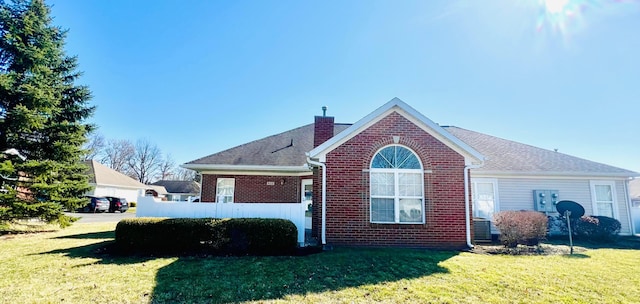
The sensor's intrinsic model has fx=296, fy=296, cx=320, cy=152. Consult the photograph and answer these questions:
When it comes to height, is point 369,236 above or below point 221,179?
below

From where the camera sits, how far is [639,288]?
18.7 ft

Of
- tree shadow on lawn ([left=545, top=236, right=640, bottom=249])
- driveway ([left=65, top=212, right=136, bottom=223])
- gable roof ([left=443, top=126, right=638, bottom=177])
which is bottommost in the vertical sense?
driveway ([left=65, top=212, right=136, bottom=223])

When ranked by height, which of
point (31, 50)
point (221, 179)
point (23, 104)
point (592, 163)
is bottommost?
point (221, 179)

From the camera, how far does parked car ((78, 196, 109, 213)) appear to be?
26.9 m

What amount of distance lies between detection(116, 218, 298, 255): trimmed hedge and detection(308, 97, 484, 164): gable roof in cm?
271

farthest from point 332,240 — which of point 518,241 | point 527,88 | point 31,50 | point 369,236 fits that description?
point 31,50

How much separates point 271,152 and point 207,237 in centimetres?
710

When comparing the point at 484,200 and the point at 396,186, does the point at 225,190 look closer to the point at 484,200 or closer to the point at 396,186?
the point at 396,186

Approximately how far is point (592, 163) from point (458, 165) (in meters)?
10.2

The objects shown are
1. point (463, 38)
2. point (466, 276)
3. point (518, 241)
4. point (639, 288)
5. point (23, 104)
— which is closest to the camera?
point (639, 288)

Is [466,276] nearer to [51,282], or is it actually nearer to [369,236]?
[369,236]

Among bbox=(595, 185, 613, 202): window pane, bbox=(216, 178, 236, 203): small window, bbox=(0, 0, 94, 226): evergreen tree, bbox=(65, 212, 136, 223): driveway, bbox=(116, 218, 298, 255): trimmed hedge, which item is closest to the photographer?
bbox=(116, 218, 298, 255): trimmed hedge

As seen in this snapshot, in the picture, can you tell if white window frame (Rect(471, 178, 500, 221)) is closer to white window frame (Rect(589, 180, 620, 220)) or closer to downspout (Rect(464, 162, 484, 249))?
downspout (Rect(464, 162, 484, 249))

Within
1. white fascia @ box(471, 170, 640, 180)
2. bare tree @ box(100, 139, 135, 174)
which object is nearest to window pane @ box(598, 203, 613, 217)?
white fascia @ box(471, 170, 640, 180)
